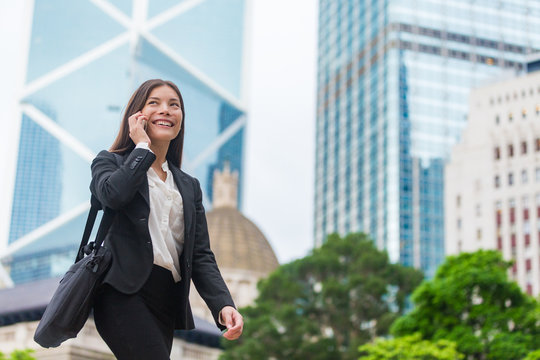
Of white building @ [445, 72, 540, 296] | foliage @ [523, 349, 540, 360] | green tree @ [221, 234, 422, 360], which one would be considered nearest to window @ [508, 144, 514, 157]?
white building @ [445, 72, 540, 296]

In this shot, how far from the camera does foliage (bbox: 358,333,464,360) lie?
31.6 m

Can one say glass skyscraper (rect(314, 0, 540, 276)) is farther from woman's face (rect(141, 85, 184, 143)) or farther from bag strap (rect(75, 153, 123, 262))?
bag strap (rect(75, 153, 123, 262))

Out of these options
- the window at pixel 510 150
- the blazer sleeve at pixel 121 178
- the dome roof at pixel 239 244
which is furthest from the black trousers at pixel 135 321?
the dome roof at pixel 239 244

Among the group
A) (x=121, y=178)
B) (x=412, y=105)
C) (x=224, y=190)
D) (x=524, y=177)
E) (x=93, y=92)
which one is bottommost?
(x=121, y=178)

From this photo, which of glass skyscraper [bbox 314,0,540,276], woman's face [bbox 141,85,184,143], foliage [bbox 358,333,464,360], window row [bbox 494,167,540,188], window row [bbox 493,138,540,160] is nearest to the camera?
woman's face [bbox 141,85,184,143]

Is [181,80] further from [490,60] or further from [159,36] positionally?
[490,60]

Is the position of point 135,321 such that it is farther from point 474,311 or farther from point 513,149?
point 513,149

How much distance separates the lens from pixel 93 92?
116125mm

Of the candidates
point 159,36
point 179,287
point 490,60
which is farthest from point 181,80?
point 179,287

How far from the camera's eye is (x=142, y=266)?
197 inches

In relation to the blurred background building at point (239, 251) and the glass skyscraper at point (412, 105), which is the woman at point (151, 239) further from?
the glass skyscraper at point (412, 105)

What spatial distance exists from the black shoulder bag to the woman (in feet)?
0.21

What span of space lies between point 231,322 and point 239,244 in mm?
98532

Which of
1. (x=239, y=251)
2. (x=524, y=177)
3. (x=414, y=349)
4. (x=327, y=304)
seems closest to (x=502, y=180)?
(x=524, y=177)
